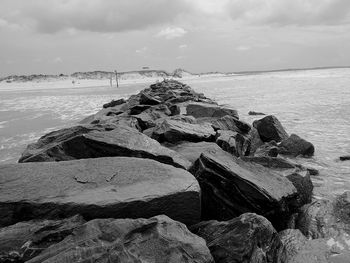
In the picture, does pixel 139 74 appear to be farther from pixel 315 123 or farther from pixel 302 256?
pixel 302 256

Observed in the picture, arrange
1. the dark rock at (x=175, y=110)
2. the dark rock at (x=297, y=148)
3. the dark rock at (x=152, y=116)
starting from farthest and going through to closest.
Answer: the dark rock at (x=175, y=110), the dark rock at (x=152, y=116), the dark rock at (x=297, y=148)

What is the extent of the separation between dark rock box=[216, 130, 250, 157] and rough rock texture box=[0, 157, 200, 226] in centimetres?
254

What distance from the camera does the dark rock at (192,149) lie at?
18.3 ft

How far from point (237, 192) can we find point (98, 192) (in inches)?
61.5

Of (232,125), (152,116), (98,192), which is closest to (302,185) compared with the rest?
(98,192)

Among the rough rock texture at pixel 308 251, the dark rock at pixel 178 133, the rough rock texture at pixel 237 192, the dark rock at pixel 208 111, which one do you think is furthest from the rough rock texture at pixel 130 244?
the dark rock at pixel 208 111

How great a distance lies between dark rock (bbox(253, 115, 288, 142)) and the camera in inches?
359

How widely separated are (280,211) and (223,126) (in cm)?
482

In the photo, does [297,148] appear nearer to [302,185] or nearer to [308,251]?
[302,185]

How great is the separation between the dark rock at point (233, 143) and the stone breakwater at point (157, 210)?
1070 mm

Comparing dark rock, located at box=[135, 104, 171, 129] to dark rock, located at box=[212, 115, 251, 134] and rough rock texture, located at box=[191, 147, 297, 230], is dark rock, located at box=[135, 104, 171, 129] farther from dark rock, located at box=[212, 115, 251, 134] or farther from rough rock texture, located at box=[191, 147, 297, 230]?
rough rock texture, located at box=[191, 147, 297, 230]

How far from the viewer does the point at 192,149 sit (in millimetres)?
5996

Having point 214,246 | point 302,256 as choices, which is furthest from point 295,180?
point 214,246

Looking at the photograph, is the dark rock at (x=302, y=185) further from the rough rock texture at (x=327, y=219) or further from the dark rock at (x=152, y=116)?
the dark rock at (x=152, y=116)
